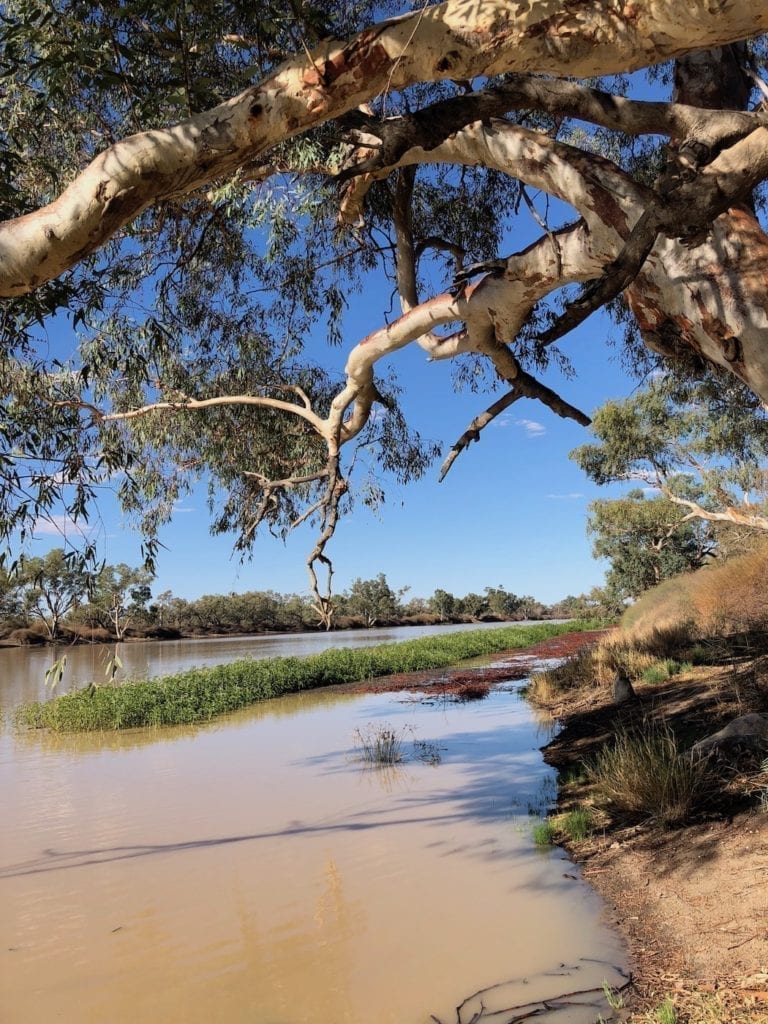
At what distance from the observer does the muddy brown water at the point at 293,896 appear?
3.43 metres

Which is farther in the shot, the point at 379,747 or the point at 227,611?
the point at 227,611

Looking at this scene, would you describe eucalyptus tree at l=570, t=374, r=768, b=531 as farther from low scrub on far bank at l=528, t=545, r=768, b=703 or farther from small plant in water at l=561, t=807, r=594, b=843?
small plant in water at l=561, t=807, r=594, b=843

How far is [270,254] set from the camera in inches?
242

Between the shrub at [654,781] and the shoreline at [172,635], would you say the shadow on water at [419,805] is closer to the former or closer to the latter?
the shrub at [654,781]

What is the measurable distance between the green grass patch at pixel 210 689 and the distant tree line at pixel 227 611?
288 centimetres

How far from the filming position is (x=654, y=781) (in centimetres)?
473

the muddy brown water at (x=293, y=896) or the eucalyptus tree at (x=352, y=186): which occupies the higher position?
the eucalyptus tree at (x=352, y=186)

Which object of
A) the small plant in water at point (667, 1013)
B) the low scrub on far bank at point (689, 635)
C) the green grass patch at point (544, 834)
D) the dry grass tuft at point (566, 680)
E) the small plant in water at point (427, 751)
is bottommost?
the green grass patch at point (544, 834)

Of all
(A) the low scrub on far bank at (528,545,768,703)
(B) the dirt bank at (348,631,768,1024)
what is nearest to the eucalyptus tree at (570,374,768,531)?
(A) the low scrub on far bank at (528,545,768,703)

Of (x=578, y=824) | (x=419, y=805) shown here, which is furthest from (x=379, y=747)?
(x=578, y=824)

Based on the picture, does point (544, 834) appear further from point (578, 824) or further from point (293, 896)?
point (293, 896)

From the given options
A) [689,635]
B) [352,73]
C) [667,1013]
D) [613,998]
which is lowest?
[613,998]

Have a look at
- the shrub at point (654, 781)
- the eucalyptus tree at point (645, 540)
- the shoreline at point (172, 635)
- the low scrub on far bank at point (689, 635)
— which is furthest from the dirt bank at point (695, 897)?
the shoreline at point (172, 635)

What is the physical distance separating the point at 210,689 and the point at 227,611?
160ft
